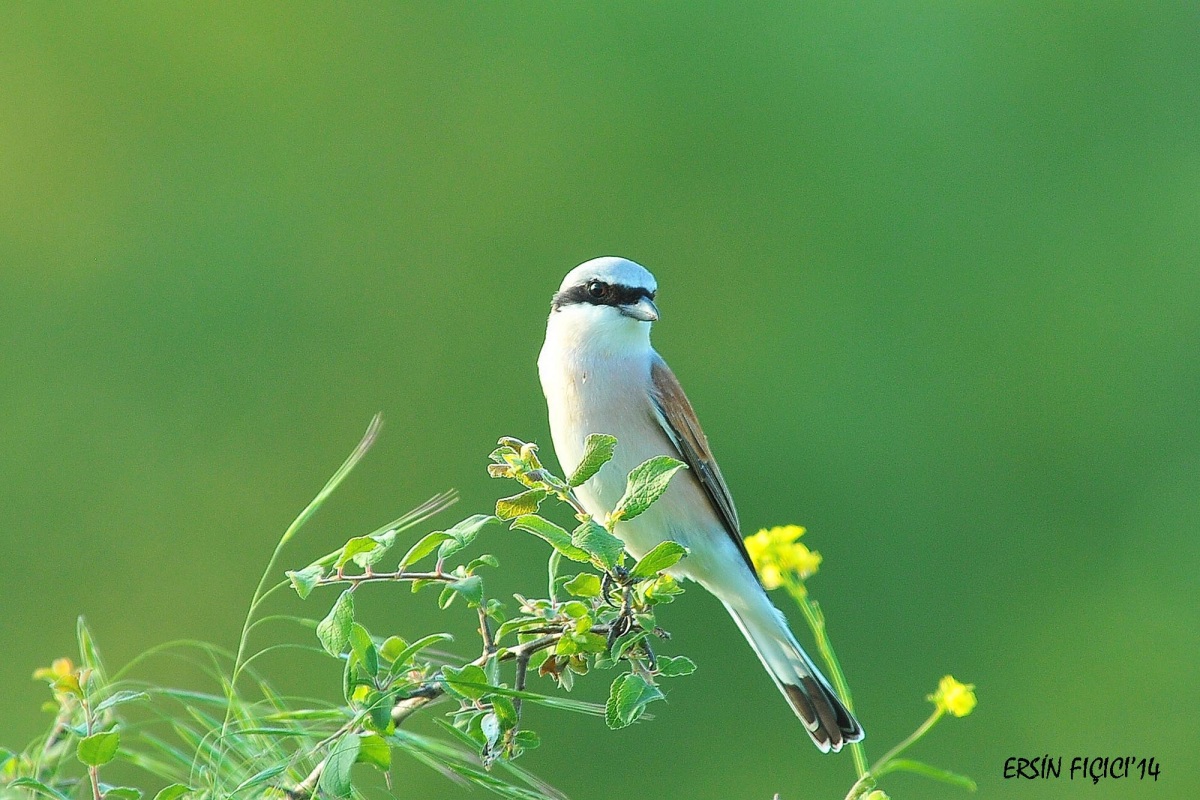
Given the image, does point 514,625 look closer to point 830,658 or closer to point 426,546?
point 426,546

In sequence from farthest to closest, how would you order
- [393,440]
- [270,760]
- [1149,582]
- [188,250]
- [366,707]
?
[188,250]
[1149,582]
[393,440]
[270,760]
[366,707]

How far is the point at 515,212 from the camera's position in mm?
11477

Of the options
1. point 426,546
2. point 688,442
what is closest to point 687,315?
point 688,442

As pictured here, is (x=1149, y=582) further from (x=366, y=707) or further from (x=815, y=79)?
(x=366, y=707)

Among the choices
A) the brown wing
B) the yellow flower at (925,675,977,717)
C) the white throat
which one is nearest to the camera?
the yellow flower at (925,675,977,717)

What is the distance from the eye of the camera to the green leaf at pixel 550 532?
1.33 metres

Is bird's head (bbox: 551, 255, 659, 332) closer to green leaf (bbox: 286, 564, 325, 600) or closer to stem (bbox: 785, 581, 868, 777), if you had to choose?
stem (bbox: 785, 581, 868, 777)

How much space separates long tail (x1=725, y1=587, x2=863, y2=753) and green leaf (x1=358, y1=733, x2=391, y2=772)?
1.90 m

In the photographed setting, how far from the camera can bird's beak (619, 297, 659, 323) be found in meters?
3.00

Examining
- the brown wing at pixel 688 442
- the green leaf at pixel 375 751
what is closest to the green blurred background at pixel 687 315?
the brown wing at pixel 688 442

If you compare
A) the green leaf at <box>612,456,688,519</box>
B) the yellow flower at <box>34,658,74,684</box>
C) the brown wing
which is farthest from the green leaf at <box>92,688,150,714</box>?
the brown wing

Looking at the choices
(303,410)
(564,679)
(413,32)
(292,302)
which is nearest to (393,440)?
(303,410)

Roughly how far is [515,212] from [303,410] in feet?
8.55

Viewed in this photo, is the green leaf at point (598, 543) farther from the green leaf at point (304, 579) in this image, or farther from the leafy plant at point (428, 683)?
the green leaf at point (304, 579)
